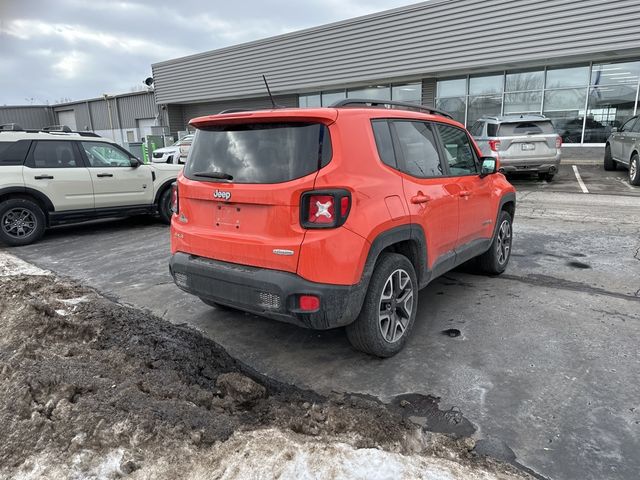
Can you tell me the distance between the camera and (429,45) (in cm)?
1722

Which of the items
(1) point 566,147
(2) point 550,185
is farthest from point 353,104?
(1) point 566,147

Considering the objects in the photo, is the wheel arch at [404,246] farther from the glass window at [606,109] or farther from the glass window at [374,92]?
the glass window at [374,92]

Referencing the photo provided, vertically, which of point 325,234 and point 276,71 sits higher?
point 276,71

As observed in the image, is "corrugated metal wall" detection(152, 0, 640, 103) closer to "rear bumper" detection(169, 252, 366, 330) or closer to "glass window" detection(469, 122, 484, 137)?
"glass window" detection(469, 122, 484, 137)

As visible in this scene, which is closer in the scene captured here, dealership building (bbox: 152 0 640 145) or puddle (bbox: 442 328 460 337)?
puddle (bbox: 442 328 460 337)

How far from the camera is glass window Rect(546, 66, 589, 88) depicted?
15.2 meters

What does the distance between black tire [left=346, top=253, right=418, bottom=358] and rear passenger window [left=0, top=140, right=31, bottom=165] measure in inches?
270

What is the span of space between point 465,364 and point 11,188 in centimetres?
733

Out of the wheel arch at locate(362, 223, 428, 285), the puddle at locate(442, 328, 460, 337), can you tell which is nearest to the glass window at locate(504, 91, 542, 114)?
the puddle at locate(442, 328, 460, 337)

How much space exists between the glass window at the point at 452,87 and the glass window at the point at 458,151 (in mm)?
14450

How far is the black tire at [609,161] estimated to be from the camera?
13624 millimetres

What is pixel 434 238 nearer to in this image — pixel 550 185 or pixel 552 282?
pixel 552 282

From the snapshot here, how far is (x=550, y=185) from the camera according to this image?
12.3m

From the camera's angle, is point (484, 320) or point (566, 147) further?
point (566, 147)
